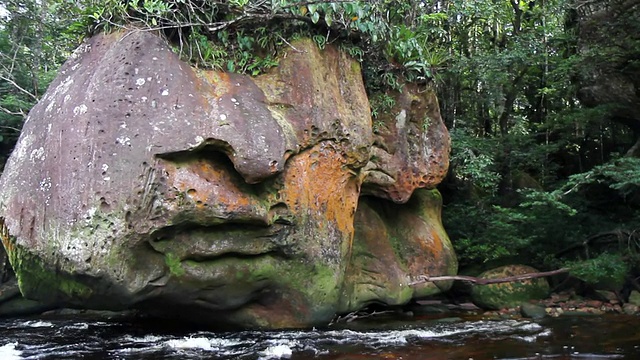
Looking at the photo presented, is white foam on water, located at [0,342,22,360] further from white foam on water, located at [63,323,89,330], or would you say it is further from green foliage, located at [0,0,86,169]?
green foliage, located at [0,0,86,169]

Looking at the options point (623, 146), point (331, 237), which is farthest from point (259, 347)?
point (623, 146)

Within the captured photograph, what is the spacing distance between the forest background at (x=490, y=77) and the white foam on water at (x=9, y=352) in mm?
4866

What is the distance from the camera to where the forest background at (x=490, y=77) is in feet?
27.8

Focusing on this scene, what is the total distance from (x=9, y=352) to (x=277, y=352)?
156 inches

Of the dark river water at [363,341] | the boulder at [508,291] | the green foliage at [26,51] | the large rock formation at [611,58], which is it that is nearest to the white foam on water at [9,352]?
the dark river water at [363,341]

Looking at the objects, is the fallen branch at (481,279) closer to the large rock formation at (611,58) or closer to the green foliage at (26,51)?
the large rock formation at (611,58)

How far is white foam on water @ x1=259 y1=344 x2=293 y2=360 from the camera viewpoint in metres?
7.07

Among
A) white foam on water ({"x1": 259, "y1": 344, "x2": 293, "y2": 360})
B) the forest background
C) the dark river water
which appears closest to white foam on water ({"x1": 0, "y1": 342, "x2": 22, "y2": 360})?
the dark river water

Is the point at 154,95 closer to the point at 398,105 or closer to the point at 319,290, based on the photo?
the point at 319,290

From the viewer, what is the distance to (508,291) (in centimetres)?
1105

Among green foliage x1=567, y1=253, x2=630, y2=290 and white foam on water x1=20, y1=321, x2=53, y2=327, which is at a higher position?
green foliage x1=567, y1=253, x2=630, y2=290

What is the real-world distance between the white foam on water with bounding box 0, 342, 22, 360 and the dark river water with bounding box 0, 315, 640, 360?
13mm

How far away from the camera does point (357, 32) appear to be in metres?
9.66

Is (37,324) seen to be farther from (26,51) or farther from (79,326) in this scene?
(26,51)
